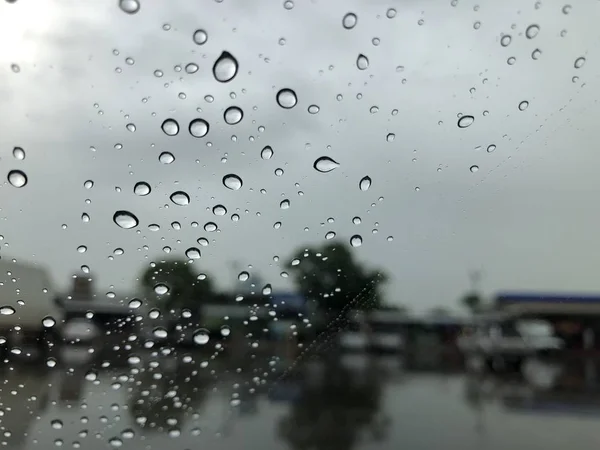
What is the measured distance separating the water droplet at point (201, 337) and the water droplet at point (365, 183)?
1.06 metres

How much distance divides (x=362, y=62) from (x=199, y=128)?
0.85 m

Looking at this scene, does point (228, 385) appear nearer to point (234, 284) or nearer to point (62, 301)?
point (234, 284)

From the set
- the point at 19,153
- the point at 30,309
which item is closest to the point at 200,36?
the point at 19,153

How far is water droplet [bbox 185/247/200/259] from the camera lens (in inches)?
96.5

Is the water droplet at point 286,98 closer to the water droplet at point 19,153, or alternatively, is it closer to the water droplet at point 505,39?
the water droplet at point 505,39

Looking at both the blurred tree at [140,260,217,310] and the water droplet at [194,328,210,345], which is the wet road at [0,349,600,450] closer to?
the water droplet at [194,328,210,345]

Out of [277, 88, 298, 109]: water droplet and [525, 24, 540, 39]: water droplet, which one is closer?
[277, 88, 298, 109]: water droplet

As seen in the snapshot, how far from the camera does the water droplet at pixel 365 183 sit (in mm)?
2656

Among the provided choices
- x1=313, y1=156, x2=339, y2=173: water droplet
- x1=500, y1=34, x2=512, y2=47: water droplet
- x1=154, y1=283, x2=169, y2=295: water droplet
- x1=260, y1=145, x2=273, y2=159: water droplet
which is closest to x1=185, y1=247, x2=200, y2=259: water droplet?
x1=154, y1=283, x2=169, y2=295: water droplet

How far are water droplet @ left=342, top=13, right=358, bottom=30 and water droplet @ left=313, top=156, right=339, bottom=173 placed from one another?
2.09 ft

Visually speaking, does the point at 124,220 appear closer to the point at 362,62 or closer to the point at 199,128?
the point at 199,128

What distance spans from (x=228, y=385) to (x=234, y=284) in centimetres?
50

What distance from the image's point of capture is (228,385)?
2533 millimetres

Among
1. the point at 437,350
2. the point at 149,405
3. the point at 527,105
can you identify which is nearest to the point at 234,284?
the point at 149,405
